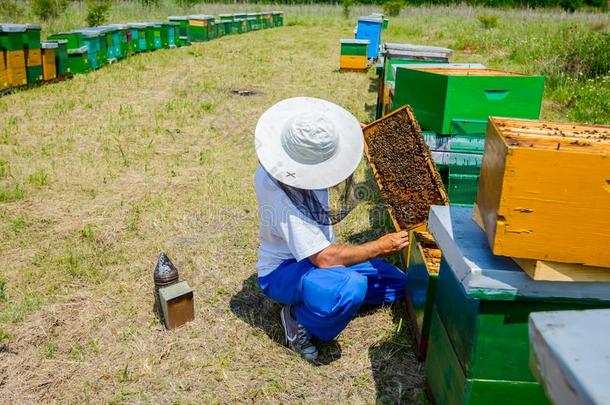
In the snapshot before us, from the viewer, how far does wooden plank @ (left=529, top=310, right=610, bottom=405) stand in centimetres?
73

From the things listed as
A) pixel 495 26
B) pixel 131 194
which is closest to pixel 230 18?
pixel 495 26

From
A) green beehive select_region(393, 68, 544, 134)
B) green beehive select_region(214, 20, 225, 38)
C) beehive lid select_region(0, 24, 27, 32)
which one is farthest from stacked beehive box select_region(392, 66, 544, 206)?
green beehive select_region(214, 20, 225, 38)

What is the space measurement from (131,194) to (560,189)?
3.55 m

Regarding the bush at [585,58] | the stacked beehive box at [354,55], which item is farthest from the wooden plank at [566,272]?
the stacked beehive box at [354,55]

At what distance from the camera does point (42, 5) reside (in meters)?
15.6

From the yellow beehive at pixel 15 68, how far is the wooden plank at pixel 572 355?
7772 mm

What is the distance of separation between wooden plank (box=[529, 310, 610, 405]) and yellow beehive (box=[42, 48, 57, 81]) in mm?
8406

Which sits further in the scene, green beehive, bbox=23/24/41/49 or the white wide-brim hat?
green beehive, bbox=23/24/41/49

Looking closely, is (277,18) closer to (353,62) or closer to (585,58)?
(353,62)

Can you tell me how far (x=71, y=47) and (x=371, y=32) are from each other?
600 cm

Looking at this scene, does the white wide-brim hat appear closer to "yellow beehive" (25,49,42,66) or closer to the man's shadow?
the man's shadow

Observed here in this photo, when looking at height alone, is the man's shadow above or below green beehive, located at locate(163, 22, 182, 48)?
below

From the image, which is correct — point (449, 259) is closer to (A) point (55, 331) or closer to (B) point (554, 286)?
(B) point (554, 286)

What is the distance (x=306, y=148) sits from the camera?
228 centimetres
